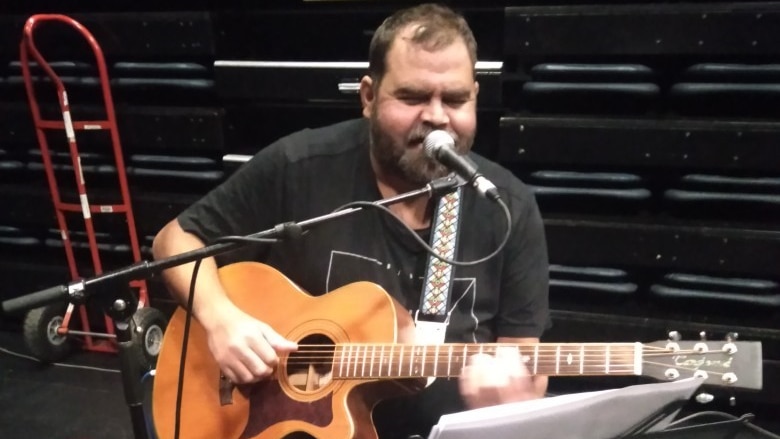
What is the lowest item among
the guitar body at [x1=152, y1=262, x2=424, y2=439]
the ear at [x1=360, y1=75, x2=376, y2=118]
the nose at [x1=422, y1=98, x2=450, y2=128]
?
the guitar body at [x1=152, y1=262, x2=424, y2=439]

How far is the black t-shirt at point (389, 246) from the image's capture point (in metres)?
1.41

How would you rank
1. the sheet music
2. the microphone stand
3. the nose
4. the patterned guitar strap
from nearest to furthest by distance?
the sheet music < the microphone stand < the nose < the patterned guitar strap

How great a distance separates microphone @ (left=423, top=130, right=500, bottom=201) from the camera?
37.1 inches

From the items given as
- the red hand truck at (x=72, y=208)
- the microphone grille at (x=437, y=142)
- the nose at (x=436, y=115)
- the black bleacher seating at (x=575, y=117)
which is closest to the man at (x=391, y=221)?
the nose at (x=436, y=115)

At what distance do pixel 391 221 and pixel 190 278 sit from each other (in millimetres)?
430

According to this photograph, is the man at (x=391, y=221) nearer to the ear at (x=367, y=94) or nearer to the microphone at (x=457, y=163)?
the ear at (x=367, y=94)

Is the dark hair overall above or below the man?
above

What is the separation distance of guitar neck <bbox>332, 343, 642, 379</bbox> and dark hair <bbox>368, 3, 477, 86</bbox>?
528 millimetres

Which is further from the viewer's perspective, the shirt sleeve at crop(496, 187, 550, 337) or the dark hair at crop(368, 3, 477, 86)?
the shirt sleeve at crop(496, 187, 550, 337)

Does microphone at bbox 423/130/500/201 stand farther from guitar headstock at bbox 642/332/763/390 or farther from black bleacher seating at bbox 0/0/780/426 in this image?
black bleacher seating at bbox 0/0/780/426

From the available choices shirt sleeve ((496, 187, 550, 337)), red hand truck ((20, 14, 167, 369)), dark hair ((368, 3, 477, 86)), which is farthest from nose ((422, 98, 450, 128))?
red hand truck ((20, 14, 167, 369))

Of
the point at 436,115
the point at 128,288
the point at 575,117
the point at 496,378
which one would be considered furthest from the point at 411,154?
the point at 575,117

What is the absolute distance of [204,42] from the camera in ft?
7.57

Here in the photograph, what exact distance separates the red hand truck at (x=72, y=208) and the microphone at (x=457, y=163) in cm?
159
